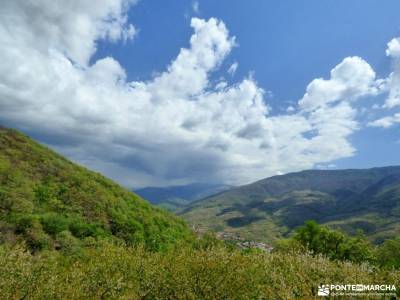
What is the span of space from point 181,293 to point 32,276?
7.91 m

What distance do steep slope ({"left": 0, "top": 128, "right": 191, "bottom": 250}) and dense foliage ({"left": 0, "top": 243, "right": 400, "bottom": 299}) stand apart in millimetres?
23110

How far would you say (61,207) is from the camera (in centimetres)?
5584

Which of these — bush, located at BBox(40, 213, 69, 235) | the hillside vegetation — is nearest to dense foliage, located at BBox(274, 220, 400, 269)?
the hillside vegetation

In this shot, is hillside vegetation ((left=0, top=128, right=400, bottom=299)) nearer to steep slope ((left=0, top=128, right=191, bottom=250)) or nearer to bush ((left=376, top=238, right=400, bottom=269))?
steep slope ((left=0, top=128, right=191, bottom=250))

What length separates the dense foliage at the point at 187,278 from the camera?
1488 cm

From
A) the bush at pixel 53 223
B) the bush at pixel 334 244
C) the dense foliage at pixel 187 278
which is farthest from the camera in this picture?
the bush at pixel 334 244

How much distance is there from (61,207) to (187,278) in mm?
46438

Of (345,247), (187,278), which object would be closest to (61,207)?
(187,278)

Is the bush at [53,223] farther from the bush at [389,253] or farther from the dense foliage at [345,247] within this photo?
the bush at [389,253]

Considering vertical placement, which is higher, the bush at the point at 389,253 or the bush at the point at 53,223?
the bush at the point at 53,223

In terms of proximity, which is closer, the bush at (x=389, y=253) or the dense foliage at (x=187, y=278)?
the dense foliage at (x=187, y=278)

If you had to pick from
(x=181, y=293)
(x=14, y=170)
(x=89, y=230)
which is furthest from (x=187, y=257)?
(x=14, y=170)

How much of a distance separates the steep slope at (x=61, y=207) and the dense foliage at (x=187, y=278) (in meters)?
23.1

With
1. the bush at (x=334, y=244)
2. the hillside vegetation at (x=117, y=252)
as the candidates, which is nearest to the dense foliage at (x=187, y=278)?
the hillside vegetation at (x=117, y=252)
